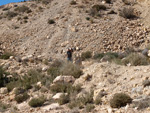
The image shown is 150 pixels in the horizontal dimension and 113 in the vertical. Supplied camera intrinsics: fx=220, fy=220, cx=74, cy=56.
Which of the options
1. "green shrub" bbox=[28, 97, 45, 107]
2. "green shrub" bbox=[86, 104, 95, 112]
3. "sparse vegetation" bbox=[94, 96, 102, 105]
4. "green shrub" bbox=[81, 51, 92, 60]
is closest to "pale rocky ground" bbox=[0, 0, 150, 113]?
"green shrub" bbox=[81, 51, 92, 60]

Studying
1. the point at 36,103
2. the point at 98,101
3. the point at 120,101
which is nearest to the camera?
the point at 120,101

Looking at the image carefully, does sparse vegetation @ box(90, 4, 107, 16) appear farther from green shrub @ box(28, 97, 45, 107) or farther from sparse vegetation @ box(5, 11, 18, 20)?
green shrub @ box(28, 97, 45, 107)

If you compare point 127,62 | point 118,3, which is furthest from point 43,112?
point 118,3

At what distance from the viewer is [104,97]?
20.9 feet

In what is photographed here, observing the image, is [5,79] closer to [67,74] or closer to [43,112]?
[67,74]

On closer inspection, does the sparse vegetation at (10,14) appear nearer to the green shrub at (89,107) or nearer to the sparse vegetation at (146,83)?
the green shrub at (89,107)

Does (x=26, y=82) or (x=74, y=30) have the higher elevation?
(x=26, y=82)

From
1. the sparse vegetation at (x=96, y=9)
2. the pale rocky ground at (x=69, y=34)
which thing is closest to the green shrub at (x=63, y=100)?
the pale rocky ground at (x=69, y=34)

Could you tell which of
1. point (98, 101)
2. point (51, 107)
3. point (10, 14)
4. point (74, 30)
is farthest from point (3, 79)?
point (10, 14)

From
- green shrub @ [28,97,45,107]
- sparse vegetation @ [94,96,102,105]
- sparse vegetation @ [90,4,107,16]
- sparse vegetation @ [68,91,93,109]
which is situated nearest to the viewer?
sparse vegetation @ [94,96,102,105]

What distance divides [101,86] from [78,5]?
1617cm

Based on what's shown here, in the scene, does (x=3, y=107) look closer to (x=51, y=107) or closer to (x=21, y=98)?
(x=21, y=98)

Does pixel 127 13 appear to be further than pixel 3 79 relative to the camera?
Yes

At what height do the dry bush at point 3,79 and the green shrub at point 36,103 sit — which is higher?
the green shrub at point 36,103
